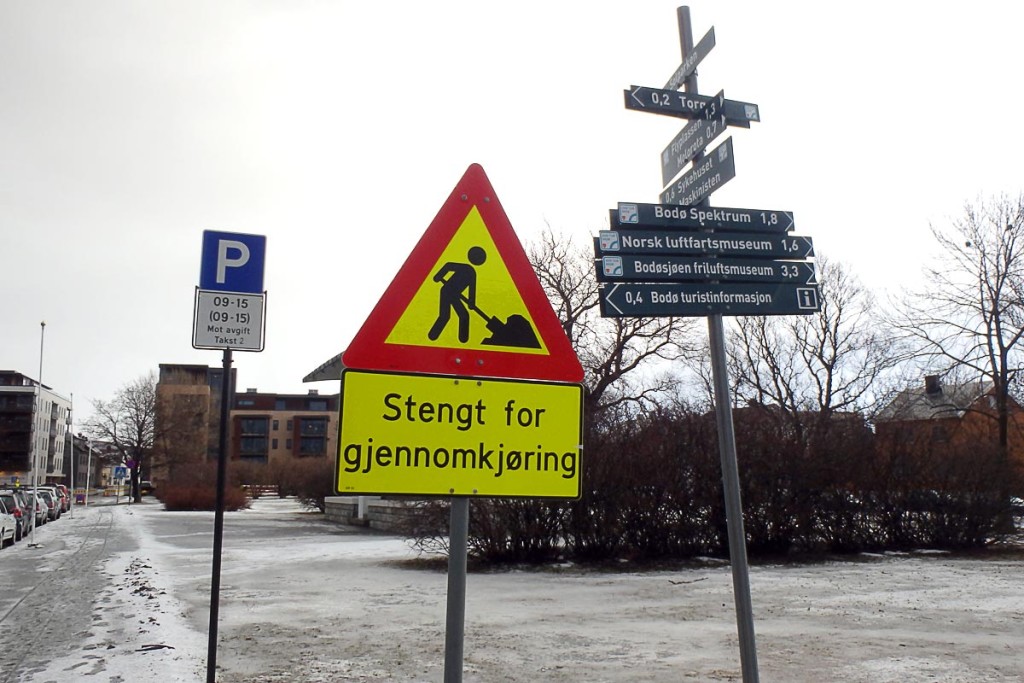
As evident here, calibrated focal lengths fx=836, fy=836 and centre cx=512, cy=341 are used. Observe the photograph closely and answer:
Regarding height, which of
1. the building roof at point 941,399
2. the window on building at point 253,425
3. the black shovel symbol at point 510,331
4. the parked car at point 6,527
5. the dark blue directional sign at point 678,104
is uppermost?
the window on building at point 253,425

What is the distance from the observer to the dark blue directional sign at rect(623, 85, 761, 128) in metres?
4.46

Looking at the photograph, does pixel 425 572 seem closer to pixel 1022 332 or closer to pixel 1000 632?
pixel 1000 632

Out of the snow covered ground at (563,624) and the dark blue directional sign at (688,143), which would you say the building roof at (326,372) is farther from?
the dark blue directional sign at (688,143)

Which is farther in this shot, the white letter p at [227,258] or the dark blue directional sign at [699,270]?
the white letter p at [227,258]

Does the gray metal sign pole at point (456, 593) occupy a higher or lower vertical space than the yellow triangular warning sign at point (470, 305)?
lower

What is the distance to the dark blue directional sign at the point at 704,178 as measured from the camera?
14.0 feet

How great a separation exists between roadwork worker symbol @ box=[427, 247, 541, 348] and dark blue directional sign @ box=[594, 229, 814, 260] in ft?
4.61

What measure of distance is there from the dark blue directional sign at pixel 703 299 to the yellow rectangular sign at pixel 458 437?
140 cm

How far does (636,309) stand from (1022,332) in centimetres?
2850

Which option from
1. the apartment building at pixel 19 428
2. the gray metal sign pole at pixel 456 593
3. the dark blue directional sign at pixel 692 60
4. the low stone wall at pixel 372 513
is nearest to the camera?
the gray metal sign pole at pixel 456 593

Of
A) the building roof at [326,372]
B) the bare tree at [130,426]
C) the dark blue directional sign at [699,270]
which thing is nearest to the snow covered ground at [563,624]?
the dark blue directional sign at [699,270]

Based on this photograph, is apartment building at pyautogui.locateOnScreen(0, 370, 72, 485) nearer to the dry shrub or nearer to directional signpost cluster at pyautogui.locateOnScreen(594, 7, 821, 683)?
the dry shrub

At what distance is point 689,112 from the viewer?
4.54m

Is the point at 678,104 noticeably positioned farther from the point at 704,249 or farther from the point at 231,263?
the point at 231,263
